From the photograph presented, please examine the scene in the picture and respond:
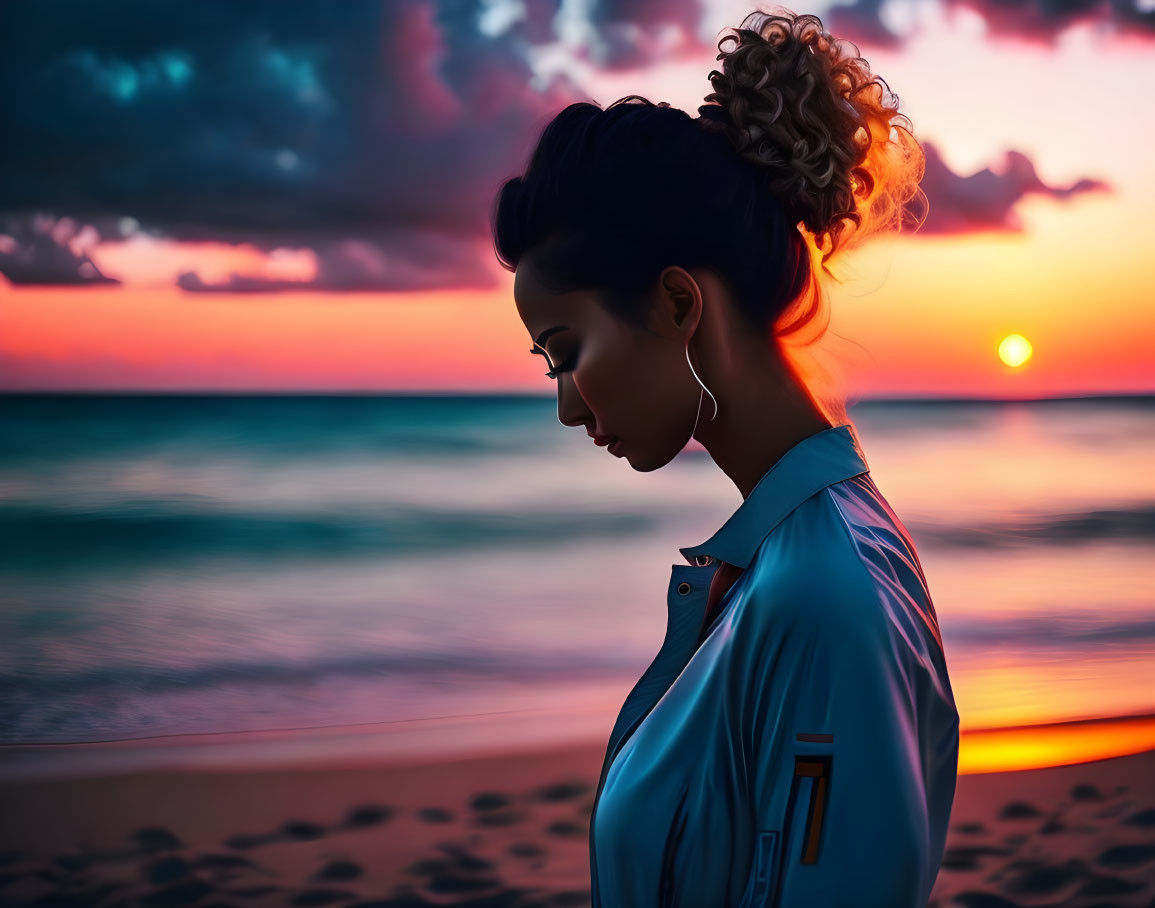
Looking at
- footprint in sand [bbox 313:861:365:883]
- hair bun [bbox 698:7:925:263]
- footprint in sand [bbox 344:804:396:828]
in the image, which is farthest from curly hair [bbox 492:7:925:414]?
footprint in sand [bbox 344:804:396:828]

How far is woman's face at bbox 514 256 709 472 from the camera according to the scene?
1.12 m

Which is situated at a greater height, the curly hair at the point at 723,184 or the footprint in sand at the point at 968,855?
the curly hair at the point at 723,184

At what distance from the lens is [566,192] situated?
3.77 ft

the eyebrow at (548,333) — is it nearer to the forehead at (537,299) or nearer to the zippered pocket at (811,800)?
the forehead at (537,299)

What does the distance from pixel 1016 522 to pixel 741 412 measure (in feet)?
49.5

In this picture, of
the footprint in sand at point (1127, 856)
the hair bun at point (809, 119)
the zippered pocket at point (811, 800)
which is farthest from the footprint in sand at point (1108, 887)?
the zippered pocket at point (811, 800)

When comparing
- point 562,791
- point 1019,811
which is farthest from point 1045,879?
point 562,791

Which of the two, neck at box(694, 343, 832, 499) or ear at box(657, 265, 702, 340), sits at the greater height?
ear at box(657, 265, 702, 340)

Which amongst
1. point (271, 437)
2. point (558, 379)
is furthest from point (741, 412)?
point (271, 437)

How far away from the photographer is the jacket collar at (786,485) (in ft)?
3.36

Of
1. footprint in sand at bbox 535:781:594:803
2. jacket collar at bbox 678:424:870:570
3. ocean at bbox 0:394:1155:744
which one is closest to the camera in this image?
jacket collar at bbox 678:424:870:570

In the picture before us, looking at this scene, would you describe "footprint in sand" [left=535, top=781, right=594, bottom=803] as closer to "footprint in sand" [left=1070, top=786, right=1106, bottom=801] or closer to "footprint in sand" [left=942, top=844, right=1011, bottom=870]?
"footprint in sand" [left=942, top=844, right=1011, bottom=870]

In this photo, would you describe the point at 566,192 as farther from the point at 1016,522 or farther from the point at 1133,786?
the point at 1016,522

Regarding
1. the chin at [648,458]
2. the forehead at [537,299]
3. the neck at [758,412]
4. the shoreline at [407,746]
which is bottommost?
the shoreline at [407,746]
